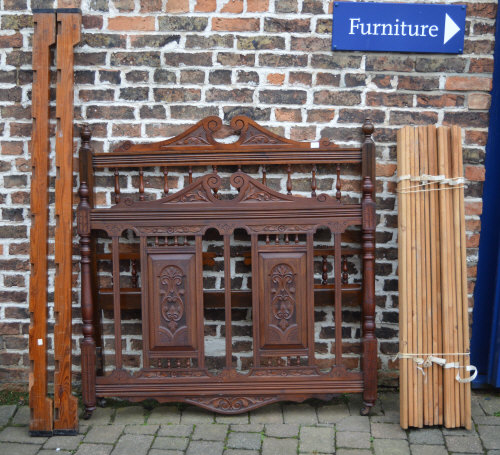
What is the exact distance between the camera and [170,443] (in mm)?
2748

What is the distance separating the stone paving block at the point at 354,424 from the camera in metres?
2.86

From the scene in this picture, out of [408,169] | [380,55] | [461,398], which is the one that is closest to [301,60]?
[380,55]

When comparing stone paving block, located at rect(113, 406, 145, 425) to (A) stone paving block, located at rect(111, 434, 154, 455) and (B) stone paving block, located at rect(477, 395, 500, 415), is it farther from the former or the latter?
(B) stone paving block, located at rect(477, 395, 500, 415)

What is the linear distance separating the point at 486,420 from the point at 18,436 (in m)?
2.33

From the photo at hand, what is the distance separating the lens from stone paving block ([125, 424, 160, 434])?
2.86m

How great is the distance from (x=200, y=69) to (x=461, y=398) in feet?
6.94

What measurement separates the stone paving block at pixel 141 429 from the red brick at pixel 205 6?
2131 mm

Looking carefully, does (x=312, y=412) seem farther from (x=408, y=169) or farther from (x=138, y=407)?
(x=408, y=169)

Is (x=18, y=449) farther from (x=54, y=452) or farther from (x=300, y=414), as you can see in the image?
(x=300, y=414)

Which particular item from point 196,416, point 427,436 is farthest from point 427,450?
point 196,416

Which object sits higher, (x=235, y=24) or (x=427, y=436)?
(x=235, y=24)

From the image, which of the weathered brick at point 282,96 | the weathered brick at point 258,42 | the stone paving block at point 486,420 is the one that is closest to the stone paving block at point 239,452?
the stone paving block at point 486,420

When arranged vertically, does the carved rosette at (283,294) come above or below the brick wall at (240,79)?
below

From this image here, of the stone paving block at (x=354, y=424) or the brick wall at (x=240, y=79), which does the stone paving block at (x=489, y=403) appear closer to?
the stone paving block at (x=354, y=424)
